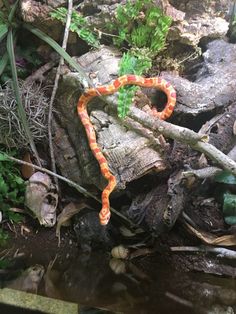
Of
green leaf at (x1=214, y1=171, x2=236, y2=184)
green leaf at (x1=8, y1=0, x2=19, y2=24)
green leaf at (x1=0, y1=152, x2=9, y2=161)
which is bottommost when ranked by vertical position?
green leaf at (x1=214, y1=171, x2=236, y2=184)

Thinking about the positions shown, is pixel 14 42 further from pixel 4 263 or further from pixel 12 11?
pixel 4 263

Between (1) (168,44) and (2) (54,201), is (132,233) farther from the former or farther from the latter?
(1) (168,44)

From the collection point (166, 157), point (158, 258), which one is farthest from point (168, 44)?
point (158, 258)

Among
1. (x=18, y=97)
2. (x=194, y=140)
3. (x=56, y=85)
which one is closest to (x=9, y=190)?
(x=18, y=97)

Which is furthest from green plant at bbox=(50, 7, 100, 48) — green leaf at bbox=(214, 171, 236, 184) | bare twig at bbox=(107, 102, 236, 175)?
green leaf at bbox=(214, 171, 236, 184)

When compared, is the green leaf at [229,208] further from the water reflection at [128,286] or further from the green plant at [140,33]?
the green plant at [140,33]

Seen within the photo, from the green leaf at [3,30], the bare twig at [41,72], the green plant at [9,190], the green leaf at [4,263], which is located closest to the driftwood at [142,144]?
the bare twig at [41,72]

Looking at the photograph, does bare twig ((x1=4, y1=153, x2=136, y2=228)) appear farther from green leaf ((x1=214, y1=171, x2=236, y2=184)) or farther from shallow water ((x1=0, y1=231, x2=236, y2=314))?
green leaf ((x1=214, y1=171, x2=236, y2=184))
